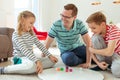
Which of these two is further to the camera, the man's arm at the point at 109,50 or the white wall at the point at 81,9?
the white wall at the point at 81,9

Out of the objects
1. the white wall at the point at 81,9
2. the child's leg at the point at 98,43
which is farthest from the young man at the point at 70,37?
the white wall at the point at 81,9

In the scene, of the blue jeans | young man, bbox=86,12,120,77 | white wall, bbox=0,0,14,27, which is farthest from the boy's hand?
white wall, bbox=0,0,14,27

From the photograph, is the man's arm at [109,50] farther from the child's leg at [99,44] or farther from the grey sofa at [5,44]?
the grey sofa at [5,44]

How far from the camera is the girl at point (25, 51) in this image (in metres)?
1.77

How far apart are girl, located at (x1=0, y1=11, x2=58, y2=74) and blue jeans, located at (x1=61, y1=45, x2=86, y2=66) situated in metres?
0.18

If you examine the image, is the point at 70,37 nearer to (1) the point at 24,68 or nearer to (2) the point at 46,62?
(2) the point at 46,62

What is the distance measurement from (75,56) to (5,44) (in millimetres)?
770

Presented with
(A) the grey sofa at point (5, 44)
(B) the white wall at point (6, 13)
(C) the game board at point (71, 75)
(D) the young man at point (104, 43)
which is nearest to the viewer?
(C) the game board at point (71, 75)

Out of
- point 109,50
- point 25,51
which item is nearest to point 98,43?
point 109,50

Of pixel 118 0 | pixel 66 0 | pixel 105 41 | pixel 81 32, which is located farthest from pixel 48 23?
pixel 105 41

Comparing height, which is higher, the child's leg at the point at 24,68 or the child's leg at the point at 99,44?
the child's leg at the point at 99,44

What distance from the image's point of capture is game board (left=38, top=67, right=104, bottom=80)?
1.70 meters

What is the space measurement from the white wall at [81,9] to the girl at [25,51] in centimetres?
175

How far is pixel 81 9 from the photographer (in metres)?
3.70
